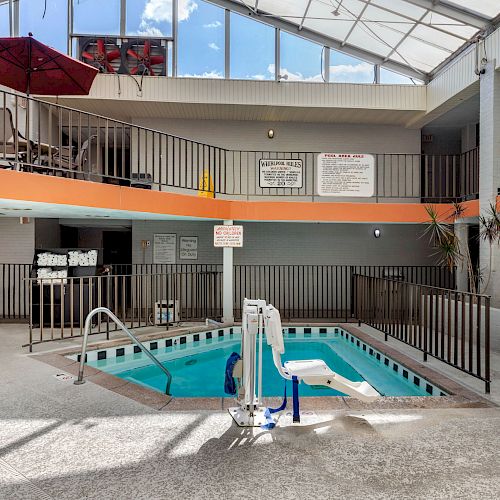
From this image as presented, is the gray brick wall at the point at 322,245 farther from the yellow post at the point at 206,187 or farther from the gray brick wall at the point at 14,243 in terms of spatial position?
the gray brick wall at the point at 14,243

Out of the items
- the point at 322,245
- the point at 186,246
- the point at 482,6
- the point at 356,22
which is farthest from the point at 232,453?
the point at 356,22

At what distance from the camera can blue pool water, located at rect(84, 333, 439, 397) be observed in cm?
596

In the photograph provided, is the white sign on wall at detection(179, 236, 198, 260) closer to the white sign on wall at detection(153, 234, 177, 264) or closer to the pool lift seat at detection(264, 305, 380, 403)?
the white sign on wall at detection(153, 234, 177, 264)

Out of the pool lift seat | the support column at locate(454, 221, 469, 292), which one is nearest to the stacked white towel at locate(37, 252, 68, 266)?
the pool lift seat

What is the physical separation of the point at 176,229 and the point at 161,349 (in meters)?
4.81

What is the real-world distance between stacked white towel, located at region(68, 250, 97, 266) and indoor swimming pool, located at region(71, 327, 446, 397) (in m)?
2.34

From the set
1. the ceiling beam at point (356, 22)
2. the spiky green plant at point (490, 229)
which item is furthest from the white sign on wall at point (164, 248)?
the spiky green plant at point (490, 229)

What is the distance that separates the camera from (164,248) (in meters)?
11.5

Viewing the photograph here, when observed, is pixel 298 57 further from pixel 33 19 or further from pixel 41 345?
pixel 41 345

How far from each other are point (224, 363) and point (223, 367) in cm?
21

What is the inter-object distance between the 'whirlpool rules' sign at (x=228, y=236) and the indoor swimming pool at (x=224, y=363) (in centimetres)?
190

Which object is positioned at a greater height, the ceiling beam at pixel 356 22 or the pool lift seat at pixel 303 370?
the ceiling beam at pixel 356 22

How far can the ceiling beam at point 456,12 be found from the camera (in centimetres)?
825

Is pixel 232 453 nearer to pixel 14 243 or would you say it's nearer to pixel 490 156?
pixel 490 156
